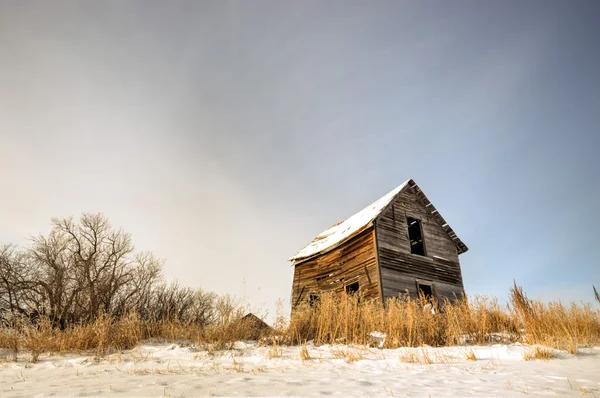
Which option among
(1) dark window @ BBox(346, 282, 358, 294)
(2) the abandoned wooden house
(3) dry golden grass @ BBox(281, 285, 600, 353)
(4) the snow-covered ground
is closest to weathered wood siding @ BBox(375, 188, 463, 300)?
(2) the abandoned wooden house

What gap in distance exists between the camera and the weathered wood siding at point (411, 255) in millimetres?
13039

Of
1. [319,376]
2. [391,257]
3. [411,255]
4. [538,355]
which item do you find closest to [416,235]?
[411,255]

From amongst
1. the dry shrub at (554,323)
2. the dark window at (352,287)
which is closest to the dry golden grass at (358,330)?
the dry shrub at (554,323)

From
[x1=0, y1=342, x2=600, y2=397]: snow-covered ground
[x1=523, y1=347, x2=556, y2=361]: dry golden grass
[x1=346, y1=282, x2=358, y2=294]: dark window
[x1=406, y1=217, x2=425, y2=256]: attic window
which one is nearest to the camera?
[x1=0, y1=342, x2=600, y2=397]: snow-covered ground

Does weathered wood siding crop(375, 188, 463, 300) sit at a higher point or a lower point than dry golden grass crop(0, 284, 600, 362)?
higher

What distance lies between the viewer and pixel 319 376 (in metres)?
3.44

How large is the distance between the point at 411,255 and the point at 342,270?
127 inches

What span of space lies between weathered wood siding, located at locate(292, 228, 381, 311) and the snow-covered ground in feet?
24.7

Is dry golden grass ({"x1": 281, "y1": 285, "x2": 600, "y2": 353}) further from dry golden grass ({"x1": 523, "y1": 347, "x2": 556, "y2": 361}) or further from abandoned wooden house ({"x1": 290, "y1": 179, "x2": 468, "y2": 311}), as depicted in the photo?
abandoned wooden house ({"x1": 290, "y1": 179, "x2": 468, "y2": 311})

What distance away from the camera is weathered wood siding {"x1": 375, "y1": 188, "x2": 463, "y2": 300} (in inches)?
513

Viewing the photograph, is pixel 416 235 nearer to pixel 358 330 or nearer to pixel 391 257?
pixel 391 257

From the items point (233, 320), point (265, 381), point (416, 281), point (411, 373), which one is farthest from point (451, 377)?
point (416, 281)

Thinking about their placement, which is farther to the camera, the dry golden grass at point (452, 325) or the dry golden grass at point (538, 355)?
the dry golden grass at point (452, 325)

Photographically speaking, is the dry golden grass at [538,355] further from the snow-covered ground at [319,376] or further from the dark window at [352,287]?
the dark window at [352,287]
